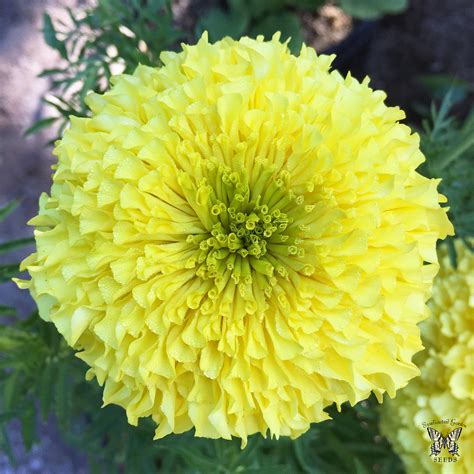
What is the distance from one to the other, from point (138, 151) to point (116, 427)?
0.66m

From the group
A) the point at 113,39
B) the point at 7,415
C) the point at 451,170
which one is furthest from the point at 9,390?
the point at 451,170

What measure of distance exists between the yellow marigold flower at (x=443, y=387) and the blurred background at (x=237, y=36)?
89 cm

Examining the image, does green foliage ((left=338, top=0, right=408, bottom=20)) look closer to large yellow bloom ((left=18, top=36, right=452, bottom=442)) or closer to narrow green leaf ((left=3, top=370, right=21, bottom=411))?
large yellow bloom ((left=18, top=36, right=452, bottom=442))

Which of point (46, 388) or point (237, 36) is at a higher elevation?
point (237, 36)

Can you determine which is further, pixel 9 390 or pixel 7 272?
pixel 9 390

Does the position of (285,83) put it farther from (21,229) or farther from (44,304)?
(21,229)

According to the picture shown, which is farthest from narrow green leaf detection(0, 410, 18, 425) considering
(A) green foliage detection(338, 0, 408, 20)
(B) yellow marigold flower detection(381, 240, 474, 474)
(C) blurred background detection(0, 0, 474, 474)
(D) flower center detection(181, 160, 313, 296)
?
(A) green foliage detection(338, 0, 408, 20)

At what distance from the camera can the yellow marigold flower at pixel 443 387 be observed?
0.87 metres

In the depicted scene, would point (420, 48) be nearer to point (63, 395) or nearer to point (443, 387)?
point (443, 387)

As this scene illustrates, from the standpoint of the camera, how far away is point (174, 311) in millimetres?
639

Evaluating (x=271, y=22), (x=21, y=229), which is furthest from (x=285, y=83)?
(x=21, y=229)

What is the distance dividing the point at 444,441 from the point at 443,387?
3.4 inches

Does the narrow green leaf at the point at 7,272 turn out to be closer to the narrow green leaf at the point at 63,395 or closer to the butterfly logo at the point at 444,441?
the narrow green leaf at the point at 63,395

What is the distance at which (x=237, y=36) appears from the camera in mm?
1662
